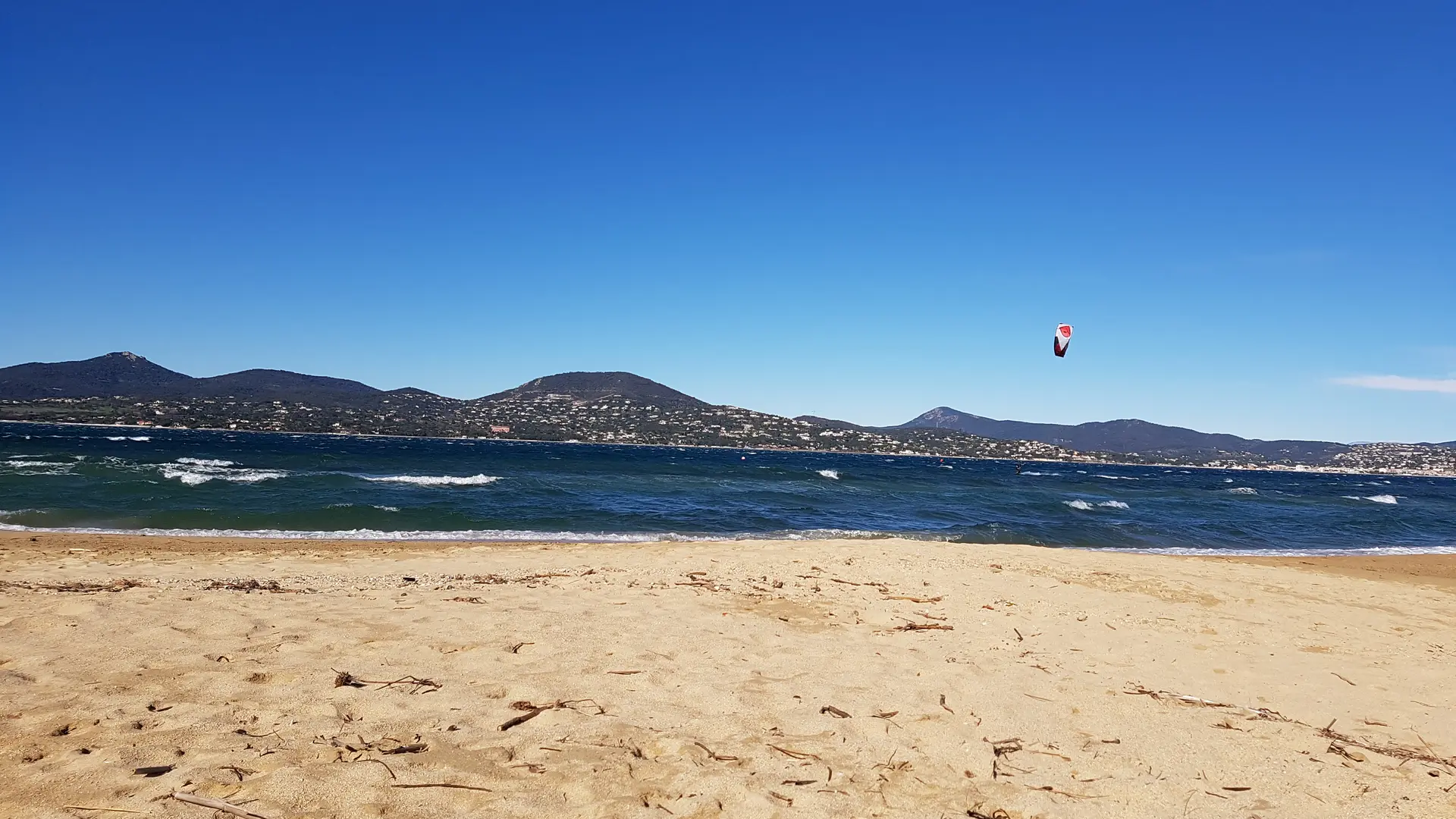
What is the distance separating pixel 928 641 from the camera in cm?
713

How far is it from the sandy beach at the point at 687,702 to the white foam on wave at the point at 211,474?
19.2m

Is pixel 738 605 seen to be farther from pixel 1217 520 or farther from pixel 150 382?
pixel 150 382

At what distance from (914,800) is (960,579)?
7.86m

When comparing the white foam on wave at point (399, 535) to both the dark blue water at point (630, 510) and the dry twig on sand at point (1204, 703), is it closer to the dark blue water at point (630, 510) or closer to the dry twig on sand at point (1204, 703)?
the dark blue water at point (630, 510)

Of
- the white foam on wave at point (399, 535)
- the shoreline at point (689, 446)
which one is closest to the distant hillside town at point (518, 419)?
the shoreline at point (689, 446)

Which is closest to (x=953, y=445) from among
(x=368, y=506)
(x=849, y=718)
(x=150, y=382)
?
(x=368, y=506)

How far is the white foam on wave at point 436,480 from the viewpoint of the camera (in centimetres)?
3092

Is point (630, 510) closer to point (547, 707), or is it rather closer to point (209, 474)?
point (209, 474)

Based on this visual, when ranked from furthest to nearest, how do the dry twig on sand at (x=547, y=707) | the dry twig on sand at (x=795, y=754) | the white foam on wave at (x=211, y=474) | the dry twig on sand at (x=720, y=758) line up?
the white foam on wave at (x=211, y=474) < the dry twig on sand at (x=547, y=707) < the dry twig on sand at (x=795, y=754) < the dry twig on sand at (x=720, y=758)

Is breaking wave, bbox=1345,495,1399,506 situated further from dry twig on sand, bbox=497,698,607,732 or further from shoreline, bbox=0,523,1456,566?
dry twig on sand, bbox=497,698,607,732

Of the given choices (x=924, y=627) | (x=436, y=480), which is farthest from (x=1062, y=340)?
(x=436, y=480)

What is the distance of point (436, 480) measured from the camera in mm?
33062

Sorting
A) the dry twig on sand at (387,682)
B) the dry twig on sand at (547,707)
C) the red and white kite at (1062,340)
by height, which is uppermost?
the red and white kite at (1062,340)

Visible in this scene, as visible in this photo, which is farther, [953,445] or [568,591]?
[953,445]
